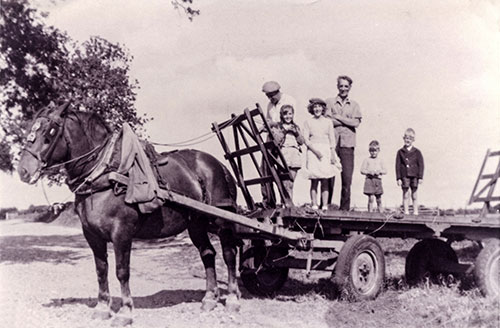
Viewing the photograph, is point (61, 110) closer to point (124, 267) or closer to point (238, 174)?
point (124, 267)

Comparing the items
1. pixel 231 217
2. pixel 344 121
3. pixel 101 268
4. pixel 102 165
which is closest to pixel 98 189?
pixel 102 165

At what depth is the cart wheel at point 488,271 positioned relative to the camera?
623 cm

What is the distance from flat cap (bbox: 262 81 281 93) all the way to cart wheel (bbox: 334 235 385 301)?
97.9 inches

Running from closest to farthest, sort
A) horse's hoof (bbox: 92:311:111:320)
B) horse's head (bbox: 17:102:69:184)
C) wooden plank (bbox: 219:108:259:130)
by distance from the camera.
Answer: horse's head (bbox: 17:102:69:184) → horse's hoof (bbox: 92:311:111:320) → wooden plank (bbox: 219:108:259:130)

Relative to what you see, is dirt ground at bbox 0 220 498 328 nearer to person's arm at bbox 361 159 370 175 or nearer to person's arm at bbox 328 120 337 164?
person's arm at bbox 361 159 370 175

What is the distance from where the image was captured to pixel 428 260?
775 cm

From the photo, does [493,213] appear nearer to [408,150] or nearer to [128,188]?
[408,150]

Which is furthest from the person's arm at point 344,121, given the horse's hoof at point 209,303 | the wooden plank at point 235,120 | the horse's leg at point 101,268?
the horse's leg at point 101,268

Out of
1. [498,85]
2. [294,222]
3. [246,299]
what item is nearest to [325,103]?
[294,222]

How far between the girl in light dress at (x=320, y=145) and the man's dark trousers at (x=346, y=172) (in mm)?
358

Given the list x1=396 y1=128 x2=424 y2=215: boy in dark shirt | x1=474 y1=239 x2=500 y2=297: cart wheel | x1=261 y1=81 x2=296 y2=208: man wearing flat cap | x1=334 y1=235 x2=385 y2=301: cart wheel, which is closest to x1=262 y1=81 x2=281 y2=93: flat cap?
x1=261 y1=81 x2=296 y2=208: man wearing flat cap

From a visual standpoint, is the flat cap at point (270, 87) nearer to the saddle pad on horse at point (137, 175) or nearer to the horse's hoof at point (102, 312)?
the saddle pad on horse at point (137, 175)

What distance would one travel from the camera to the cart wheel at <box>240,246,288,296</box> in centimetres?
794

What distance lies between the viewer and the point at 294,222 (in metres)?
7.00
